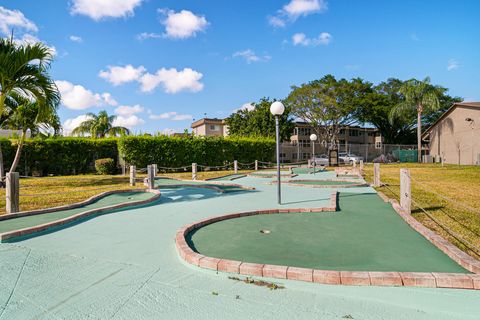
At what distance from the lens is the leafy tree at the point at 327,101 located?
37.2 metres

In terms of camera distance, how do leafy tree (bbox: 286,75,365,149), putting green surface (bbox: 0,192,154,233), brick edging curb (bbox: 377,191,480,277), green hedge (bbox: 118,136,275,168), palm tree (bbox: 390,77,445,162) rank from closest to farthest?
1. brick edging curb (bbox: 377,191,480,277)
2. putting green surface (bbox: 0,192,154,233)
3. green hedge (bbox: 118,136,275,168)
4. palm tree (bbox: 390,77,445,162)
5. leafy tree (bbox: 286,75,365,149)

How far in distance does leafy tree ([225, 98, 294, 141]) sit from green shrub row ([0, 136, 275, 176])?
13614 mm

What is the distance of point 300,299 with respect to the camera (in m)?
2.73

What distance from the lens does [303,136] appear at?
46.7 meters

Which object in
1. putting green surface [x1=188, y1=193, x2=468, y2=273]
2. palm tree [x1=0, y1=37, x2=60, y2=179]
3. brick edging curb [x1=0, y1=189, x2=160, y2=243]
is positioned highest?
palm tree [x1=0, y1=37, x2=60, y2=179]

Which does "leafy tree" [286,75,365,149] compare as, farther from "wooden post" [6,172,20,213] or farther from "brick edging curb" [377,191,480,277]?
"wooden post" [6,172,20,213]

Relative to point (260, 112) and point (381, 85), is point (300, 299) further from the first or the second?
point (381, 85)

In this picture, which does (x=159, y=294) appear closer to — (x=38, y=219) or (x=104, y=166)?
(x=38, y=219)

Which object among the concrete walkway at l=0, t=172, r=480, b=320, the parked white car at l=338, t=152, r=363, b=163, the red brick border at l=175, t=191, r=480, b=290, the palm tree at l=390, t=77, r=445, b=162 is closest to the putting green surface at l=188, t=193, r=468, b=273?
the red brick border at l=175, t=191, r=480, b=290

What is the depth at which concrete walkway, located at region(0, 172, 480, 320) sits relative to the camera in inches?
98.1

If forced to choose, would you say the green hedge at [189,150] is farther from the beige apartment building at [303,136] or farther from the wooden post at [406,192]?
the wooden post at [406,192]

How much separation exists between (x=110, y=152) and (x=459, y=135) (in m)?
30.2

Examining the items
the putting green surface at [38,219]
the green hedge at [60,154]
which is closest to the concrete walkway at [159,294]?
the putting green surface at [38,219]

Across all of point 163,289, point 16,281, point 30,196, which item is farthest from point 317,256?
point 30,196
